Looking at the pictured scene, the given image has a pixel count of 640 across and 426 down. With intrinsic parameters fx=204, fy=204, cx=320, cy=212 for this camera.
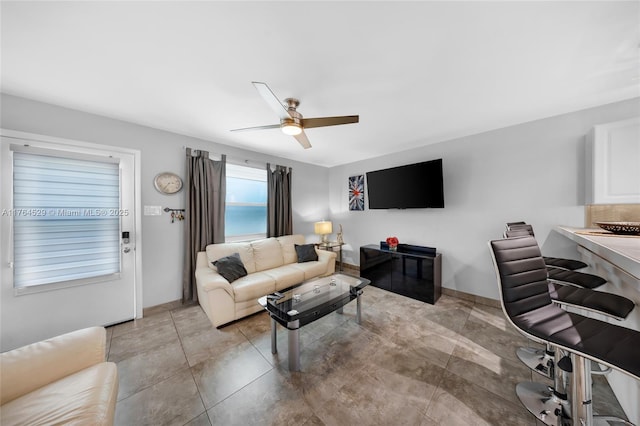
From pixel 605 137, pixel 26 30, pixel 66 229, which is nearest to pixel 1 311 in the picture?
pixel 66 229

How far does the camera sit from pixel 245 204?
3645mm

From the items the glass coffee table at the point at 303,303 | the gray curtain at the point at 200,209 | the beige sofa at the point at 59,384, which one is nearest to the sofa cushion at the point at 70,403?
the beige sofa at the point at 59,384

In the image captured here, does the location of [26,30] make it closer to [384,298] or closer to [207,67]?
[207,67]

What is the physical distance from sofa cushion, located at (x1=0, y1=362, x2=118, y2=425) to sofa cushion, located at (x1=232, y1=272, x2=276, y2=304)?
1347mm

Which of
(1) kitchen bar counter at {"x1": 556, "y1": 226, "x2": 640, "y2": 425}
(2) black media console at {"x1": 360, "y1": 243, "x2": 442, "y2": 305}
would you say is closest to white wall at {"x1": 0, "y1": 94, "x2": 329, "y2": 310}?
(2) black media console at {"x1": 360, "y1": 243, "x2": 442, "y2": 305}

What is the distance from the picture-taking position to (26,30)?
1.29 m

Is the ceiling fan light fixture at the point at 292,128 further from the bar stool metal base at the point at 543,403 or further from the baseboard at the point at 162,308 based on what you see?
the baseboard at the point at 162,308

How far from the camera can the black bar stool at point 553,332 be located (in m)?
0.94

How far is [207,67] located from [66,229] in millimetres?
2359

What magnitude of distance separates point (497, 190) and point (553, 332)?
7.66 feet

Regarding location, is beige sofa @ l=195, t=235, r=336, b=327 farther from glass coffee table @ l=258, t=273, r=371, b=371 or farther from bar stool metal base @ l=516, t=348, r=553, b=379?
bar stool metal base @ l=516, t=348, r=553, b=379

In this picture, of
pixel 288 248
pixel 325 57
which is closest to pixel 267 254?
pixel 288 248

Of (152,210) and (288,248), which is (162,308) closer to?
(152,210)

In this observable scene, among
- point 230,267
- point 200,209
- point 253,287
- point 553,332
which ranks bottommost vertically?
point 253,287
